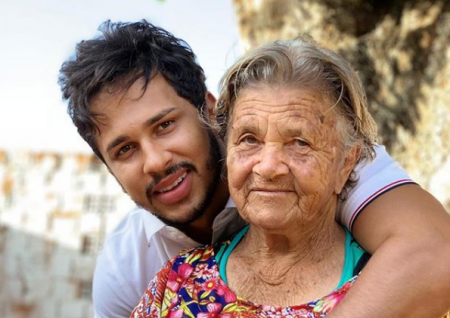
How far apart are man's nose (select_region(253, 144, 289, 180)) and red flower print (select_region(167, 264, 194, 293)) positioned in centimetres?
45

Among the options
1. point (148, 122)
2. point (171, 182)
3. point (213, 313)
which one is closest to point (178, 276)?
point (213, 313)

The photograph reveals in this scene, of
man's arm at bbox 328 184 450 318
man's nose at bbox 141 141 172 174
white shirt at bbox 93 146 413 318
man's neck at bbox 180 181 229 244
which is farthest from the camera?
white shirt at bbox 93 146 413 318

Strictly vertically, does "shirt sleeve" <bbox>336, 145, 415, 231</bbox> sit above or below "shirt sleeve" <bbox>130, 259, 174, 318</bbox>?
above

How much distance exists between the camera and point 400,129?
4805mm

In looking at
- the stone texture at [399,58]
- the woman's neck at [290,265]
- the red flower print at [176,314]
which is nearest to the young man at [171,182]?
the woman's neck at [290,265]

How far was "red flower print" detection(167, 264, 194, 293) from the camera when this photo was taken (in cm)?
219

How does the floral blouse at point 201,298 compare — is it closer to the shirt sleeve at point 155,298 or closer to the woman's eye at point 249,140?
the shirt sleeve at point 155,298

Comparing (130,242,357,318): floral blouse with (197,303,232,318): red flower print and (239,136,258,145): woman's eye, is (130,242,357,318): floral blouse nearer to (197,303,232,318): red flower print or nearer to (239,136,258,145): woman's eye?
(197,303,232,318): red flower print

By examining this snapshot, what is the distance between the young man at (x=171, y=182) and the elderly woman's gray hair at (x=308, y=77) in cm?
24

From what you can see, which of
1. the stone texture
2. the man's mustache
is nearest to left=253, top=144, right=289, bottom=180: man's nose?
the man's mustache

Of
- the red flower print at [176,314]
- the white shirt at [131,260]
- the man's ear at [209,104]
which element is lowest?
the white shirt at [131,260]

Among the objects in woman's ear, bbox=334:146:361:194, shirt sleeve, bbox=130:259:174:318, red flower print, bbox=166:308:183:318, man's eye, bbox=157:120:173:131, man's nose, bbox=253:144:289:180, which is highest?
man's eye, bbox=157:120:173:131

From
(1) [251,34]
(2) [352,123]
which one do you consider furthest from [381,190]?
(1) [251,34]

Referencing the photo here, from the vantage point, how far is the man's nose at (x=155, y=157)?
2535mm
